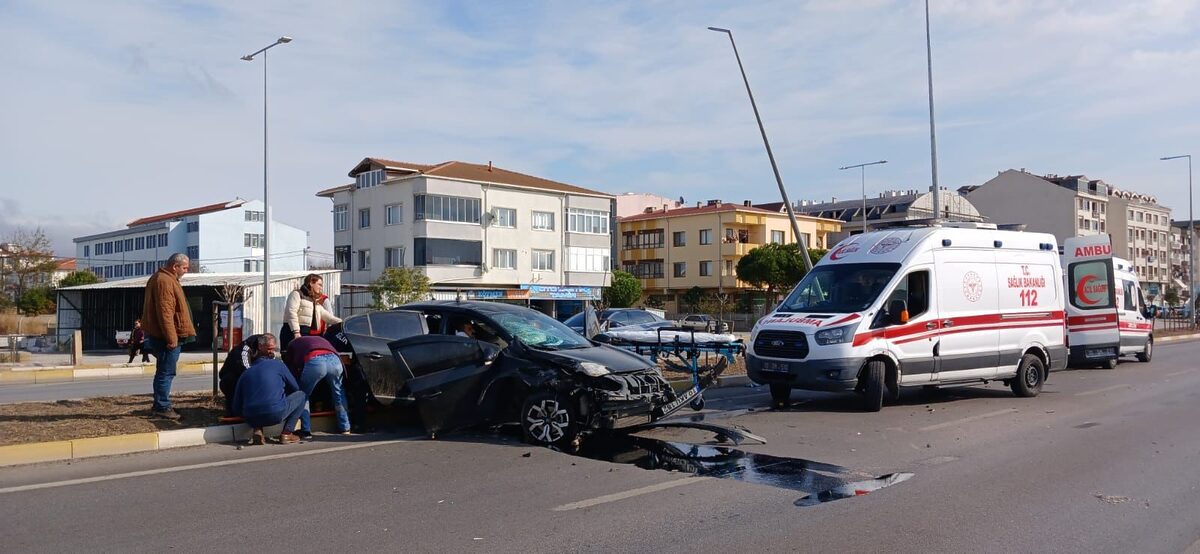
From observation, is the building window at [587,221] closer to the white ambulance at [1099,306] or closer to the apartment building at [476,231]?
the apartment building at [476,231]

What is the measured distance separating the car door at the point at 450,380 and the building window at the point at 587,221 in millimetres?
52434

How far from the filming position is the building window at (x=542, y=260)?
60.2m

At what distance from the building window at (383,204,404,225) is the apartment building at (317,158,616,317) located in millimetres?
62

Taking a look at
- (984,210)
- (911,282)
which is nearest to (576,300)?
(911,282)

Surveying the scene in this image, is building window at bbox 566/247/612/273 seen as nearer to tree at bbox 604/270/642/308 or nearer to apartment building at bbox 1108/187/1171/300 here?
tree at bbox 604/270/642/308

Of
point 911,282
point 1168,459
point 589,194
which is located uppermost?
A: point 589,194

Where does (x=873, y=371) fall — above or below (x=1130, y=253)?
below

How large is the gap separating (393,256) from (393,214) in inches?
104

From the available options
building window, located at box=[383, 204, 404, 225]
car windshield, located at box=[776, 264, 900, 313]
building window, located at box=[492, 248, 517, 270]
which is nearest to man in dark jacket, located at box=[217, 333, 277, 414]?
car windshield, located at box=[776, 264, 900, 313]

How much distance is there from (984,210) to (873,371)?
94507 mm

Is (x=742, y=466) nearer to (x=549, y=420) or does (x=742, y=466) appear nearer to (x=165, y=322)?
(x=549, y=420)

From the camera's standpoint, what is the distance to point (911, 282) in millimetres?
13195

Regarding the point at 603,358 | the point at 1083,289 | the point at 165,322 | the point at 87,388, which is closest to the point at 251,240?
the point at 87,388

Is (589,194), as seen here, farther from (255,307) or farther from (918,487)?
(918,487)
